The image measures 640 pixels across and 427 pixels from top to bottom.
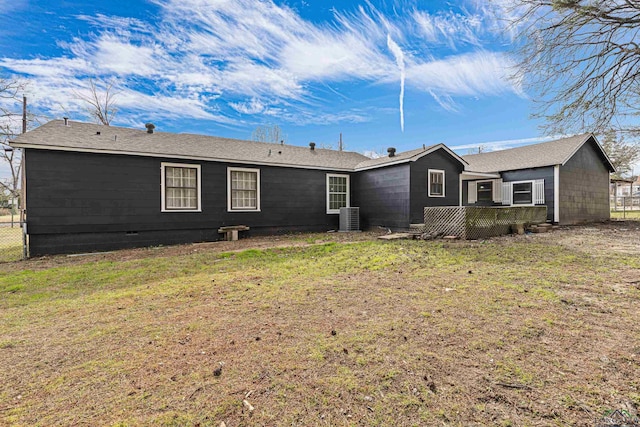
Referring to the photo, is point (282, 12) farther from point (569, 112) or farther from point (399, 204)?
point (569, 112)

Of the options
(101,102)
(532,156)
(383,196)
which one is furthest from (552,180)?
(101,102)

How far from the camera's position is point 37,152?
830 cm

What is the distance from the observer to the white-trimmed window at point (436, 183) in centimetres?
1228

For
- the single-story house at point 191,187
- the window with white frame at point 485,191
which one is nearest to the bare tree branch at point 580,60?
the single-story house at point 191,187

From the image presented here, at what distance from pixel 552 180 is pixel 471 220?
7.83m

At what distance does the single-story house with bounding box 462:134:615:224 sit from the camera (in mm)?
14352

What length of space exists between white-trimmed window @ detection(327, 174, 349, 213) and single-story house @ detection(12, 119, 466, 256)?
0.05 m

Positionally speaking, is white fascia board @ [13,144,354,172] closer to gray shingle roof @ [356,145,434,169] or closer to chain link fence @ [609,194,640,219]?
gray shingle roof @ [356,145,434,169]

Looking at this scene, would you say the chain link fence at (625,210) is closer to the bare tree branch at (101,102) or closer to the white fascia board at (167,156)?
the white fascia board at (167,156)

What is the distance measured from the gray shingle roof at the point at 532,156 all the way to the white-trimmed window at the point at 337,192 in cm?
745

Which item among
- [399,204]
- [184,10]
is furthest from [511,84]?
[184,10]

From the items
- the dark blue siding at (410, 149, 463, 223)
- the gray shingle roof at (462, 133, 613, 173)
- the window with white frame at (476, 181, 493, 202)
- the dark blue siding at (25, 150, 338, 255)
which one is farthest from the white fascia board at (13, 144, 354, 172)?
the gray shingle roof at (462, 133, 613, 173)

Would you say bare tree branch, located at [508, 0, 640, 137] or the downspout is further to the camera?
the downspout

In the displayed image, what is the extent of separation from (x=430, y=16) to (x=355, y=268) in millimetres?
8270
